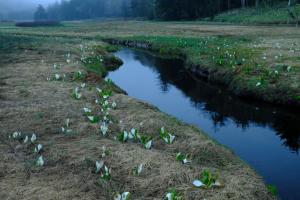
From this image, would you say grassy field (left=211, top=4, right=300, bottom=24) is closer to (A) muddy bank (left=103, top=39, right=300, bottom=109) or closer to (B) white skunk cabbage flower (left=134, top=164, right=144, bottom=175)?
(A) muddy bank (left=103, top=39, right=300, bottom=109)

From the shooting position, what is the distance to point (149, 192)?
743cm

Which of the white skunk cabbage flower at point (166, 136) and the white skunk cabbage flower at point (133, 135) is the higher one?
the white skunk cabbage flower at point (133, 135)

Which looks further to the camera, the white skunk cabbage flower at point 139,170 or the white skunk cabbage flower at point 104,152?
the white skunk cabbage flower at point 104,152

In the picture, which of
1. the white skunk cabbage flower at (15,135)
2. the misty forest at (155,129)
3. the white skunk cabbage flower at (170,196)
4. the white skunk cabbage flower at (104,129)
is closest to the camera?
the white skunk cabbage flower at (170,196)

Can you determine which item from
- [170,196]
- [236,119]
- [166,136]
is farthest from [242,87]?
[170,196]

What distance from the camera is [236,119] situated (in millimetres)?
14977

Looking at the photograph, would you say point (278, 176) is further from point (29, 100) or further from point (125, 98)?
point (29, 100)

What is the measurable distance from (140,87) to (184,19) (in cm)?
6688

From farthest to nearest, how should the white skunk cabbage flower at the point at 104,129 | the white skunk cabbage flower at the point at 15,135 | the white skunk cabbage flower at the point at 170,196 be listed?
the white skunk cabbage flower at the point at 104,129
the white skunk cabbage flower at the point at 15,135
the white skunk cabbage flower at the point at 170,196

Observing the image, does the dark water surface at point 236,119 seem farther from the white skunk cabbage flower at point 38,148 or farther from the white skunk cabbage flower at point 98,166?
the white skunk cabbage flower at point 38,148

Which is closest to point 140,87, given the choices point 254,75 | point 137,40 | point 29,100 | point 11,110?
point 254,75

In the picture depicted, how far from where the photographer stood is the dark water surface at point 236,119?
10539 millimetres

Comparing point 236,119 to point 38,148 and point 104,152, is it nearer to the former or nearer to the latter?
point 104,152

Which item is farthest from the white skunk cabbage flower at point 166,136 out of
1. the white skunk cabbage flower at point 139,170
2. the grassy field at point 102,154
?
the white skunk cabbage flower at point 139,170
